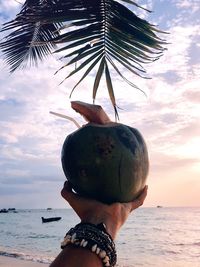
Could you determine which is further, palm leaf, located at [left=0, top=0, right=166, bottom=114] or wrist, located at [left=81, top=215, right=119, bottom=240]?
palm leaf, located at [left=0, top=0, right=166, bottom=114]

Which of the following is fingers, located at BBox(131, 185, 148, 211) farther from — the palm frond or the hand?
the palm frond

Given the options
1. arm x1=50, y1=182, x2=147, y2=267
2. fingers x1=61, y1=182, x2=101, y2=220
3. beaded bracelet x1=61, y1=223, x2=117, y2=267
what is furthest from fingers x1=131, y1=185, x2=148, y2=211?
beaded bracelet x1=61, y1=223, x2=117, y2=267

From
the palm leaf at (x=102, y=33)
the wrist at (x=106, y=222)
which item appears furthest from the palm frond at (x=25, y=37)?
the wrist at (x=106, y=222)

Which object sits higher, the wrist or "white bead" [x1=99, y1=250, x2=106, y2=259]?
the wrist

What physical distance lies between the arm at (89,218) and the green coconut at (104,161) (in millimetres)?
54

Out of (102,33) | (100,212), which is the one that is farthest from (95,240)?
(102,33)

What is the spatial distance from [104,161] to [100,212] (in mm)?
237

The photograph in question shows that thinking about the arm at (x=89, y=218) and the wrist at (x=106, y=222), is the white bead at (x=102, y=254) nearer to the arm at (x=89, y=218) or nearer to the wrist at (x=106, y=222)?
the arm at (x=89, y=218)

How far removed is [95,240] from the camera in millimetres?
1317

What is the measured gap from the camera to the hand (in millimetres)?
1430

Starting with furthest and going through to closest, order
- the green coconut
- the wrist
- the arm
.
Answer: the green coconut
the wrist
the arm

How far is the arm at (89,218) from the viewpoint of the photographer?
1266mm

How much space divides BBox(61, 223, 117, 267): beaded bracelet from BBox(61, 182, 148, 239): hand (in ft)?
0.11

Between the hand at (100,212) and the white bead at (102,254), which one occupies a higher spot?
the hand at (100,212)
